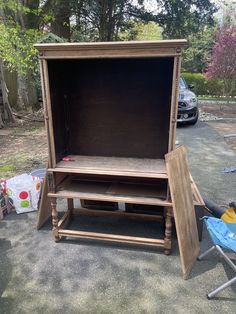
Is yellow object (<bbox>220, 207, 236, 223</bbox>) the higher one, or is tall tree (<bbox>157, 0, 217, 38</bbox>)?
tall tree (<bbox>157, 0, 217, 38</bbox>)

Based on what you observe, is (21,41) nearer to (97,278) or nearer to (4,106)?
(4,106)

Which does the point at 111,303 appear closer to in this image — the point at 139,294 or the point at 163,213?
the point at 139,294

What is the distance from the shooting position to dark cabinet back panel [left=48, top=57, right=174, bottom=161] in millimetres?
2734

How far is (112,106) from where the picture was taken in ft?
9.59

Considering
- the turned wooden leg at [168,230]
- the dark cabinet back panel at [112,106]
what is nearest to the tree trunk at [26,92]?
the dark cabinet back panel at [112,106]

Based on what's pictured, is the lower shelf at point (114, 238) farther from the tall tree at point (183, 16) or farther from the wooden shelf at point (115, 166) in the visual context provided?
the tall tree at point (183, 16)

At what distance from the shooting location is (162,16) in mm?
10664

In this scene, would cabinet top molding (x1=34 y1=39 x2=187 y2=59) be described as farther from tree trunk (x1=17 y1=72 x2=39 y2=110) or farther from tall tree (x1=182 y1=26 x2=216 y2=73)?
tall tree (x1=182 y1=26 x2=216 y2=73)

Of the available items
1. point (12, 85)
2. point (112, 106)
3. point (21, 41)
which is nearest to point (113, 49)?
point (112, 106)

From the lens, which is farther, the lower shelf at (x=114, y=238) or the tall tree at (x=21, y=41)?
the tall tree at (x=21, y=41)

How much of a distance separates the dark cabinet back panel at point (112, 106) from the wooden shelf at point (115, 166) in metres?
0.14

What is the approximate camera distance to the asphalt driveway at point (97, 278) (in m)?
2.03

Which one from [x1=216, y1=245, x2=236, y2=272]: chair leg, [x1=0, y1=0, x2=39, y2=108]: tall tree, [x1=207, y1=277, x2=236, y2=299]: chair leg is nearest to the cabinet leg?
[x1=216, y1=245, x2=236, y2=272]: chair leg

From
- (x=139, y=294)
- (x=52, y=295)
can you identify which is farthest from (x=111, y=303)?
(x=52, y=295)
